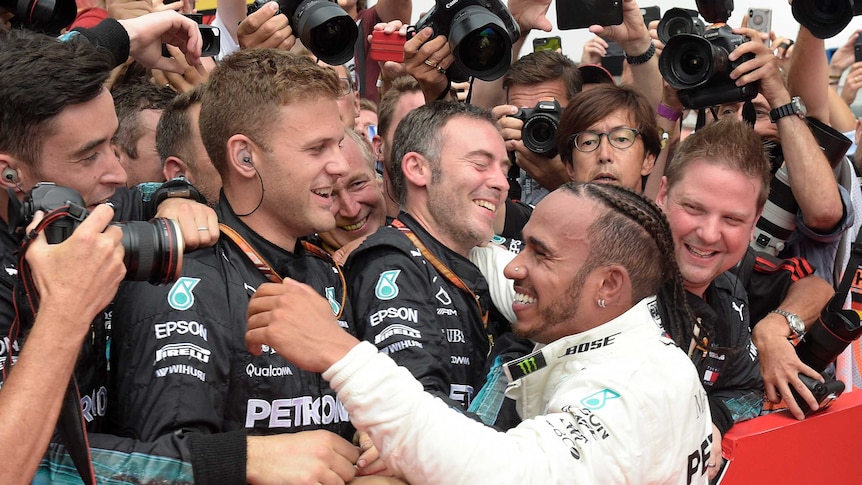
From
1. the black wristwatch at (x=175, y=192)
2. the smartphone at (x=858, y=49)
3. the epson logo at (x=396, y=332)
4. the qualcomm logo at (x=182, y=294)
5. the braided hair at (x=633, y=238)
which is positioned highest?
the smartphone at (x=858, y=49)

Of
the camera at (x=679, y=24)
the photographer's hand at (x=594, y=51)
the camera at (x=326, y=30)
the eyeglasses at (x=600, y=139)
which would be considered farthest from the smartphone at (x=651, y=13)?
the camera at (x=326, y=30)

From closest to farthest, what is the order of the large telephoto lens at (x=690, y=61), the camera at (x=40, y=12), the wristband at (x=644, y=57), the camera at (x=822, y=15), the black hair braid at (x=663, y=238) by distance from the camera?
the black hair braid at (x=663, y=238) → the camera at (x=40, y=12) → the camera at (x=822, y=15) → the large telephoto lens at (x=690, y=61) → the wristband at (x=644, y=57)

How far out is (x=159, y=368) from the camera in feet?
8.00

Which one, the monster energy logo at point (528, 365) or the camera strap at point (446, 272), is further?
the camera strap at point (446, 272)

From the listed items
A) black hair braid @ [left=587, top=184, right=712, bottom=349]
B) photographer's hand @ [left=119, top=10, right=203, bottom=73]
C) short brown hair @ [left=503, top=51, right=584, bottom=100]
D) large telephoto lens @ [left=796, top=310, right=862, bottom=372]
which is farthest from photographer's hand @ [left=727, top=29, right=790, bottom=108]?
photographer's hand @ [left=119, top=10, right=203, bottom=73]

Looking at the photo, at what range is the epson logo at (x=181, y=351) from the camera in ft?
8.04

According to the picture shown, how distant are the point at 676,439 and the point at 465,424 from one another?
58cm

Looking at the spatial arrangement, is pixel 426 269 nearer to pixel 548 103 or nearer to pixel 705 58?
pixel 548 103

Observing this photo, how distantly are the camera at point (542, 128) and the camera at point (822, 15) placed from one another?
110 cm

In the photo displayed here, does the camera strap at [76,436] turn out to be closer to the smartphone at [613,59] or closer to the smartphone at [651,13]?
the smartphone at [651,13]

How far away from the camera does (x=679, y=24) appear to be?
4.50m

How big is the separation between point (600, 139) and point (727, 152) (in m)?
0.70

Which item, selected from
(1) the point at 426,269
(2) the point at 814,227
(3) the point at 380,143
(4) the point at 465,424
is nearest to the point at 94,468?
(4) the point at 465,424

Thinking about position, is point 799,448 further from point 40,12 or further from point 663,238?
point 40,12
